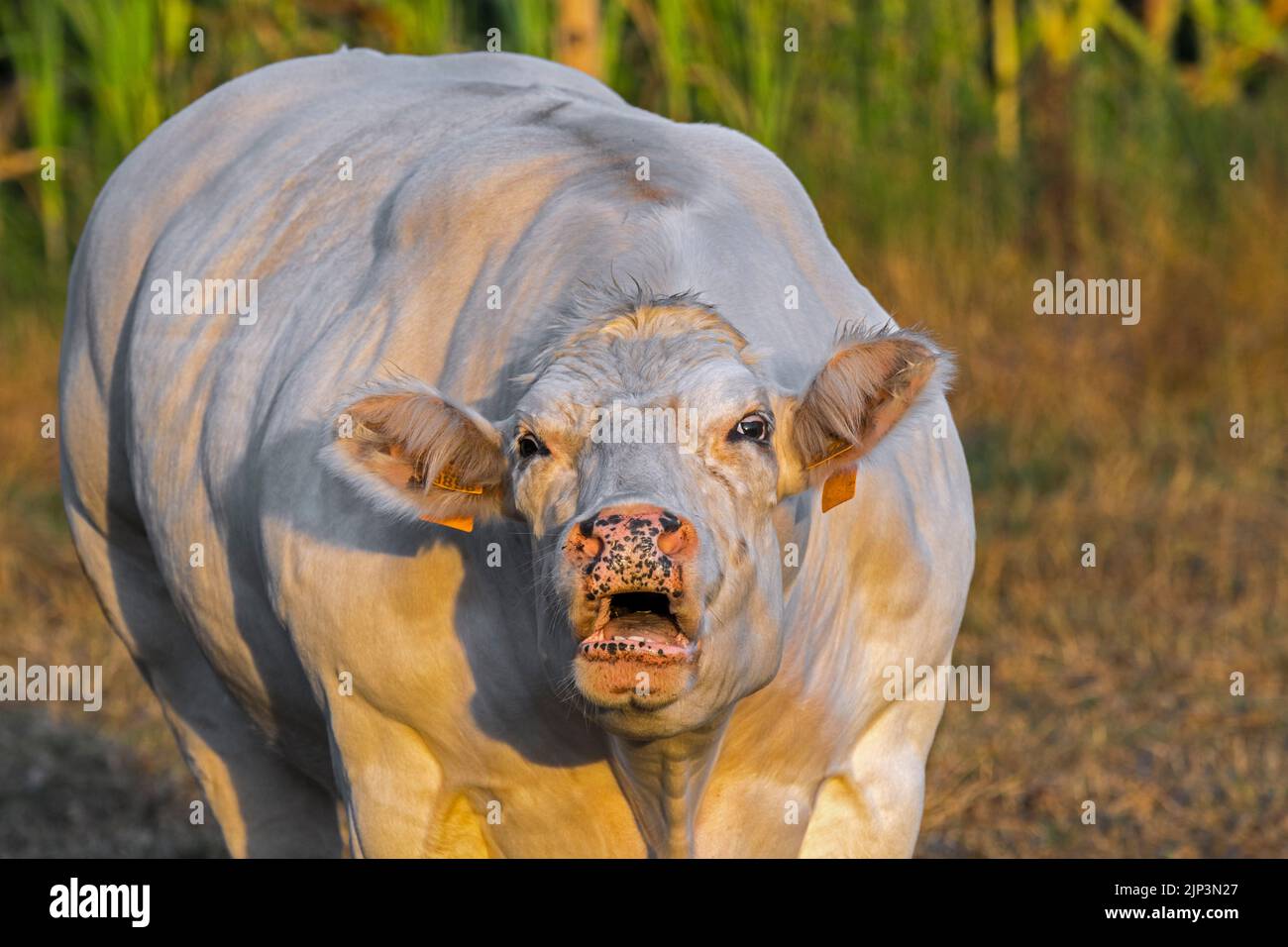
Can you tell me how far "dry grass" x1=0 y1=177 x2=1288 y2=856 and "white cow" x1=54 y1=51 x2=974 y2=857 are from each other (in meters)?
1.63

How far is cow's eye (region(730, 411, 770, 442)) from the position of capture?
310 centimetres

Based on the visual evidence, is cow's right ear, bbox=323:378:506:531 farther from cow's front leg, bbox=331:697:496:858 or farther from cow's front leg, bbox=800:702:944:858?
cow's front leg, bbox=800:702:944:858

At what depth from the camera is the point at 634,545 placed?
2.81 m

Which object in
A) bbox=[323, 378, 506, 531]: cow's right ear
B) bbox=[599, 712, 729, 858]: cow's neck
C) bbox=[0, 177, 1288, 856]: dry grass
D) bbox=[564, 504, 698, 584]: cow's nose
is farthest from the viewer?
bbox=[0, 177, 1288, 856]: dry grass

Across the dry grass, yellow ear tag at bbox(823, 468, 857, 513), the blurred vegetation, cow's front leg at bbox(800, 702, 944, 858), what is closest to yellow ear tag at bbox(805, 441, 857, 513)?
yellow ear tag at bbox(823, 468, 857, 513)

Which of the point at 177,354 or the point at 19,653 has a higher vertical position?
the point at 177,354

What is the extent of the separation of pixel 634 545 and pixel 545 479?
1.12 feet

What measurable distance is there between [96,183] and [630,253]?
710cm

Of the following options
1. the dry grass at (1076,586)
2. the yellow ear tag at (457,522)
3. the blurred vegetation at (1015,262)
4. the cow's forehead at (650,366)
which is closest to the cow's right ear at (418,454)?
the yellow ear tag at (457,522)

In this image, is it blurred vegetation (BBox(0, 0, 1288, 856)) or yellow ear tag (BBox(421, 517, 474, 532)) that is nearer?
yellow ear tag (BBox(421, 517, 474, 532))

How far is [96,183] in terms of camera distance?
9.91 metres

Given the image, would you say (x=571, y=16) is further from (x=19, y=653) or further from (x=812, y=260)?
(x=812, y=260)
